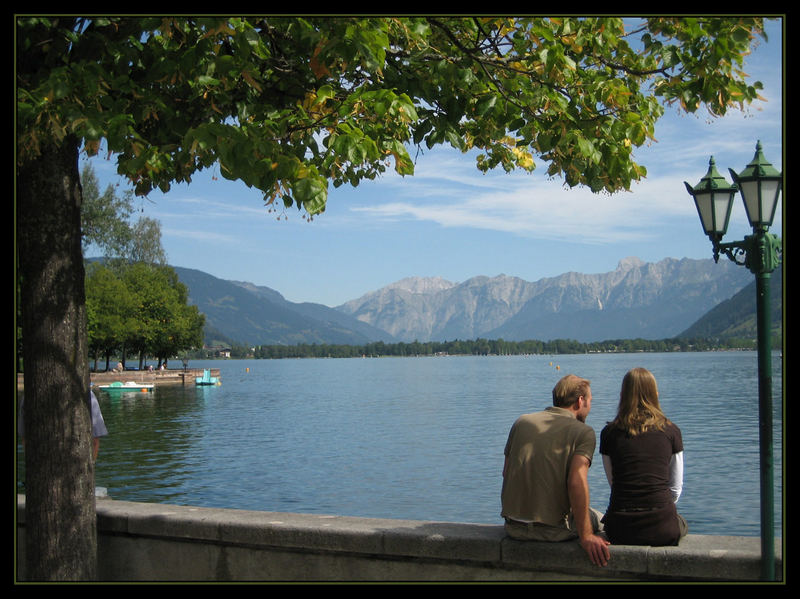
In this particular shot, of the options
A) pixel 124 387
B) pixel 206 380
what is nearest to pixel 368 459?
pixel 124 387

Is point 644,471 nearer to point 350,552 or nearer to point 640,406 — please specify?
point 640,406

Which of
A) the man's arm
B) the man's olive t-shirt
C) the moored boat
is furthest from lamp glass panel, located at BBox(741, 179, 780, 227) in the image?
the moored boat

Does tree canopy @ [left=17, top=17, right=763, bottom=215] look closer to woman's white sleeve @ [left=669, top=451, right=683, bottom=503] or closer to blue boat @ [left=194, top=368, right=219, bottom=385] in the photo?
woman's white sleeve @ [left=669, top=451, right=683, bottom=503]

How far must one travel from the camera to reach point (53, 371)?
6512 mm

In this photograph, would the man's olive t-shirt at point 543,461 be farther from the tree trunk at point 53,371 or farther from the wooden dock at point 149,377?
the wooden dock at point 149,377

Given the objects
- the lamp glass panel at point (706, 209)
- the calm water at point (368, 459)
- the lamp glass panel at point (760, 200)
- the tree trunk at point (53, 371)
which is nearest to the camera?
the tree trunk at point (53, 371)

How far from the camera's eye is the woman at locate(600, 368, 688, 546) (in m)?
6.02

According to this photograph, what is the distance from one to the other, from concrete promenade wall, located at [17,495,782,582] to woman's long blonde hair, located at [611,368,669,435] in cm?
84

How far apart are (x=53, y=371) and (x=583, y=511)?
4.05 m

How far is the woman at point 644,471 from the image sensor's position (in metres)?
6.02

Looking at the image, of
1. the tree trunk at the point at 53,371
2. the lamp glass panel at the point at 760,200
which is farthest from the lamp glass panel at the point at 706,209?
the tree trunk at the point at 53,371

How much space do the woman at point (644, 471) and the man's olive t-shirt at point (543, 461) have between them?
0.30m

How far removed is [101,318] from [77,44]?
79213 mm

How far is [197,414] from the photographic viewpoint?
5553 cm
